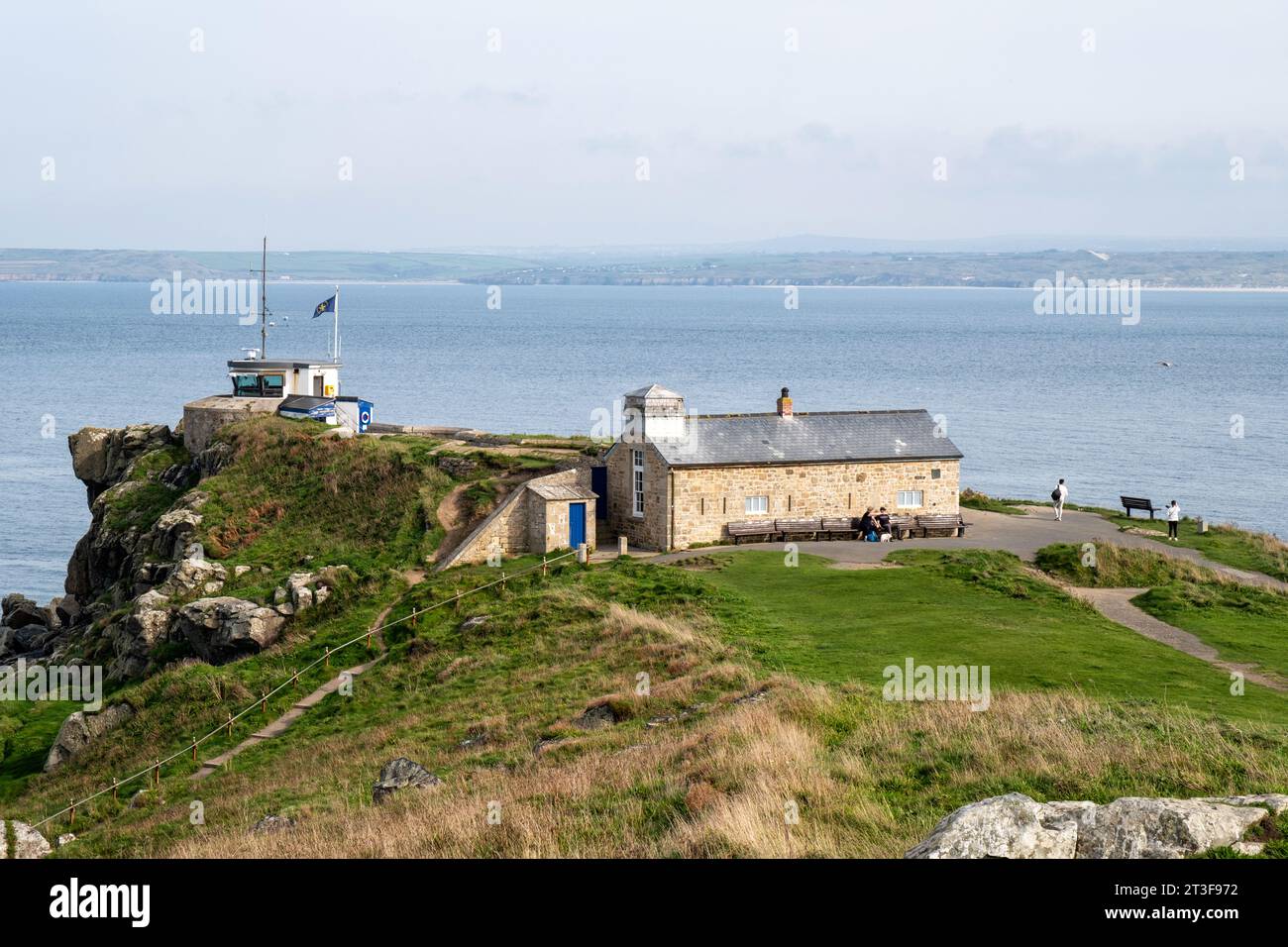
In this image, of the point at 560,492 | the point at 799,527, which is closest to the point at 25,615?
the point at 560,492

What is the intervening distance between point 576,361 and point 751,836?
147621 mm

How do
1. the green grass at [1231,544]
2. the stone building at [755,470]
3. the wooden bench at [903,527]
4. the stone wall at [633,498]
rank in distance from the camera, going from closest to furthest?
the green grass at [1231,544], the stone wall at [633,498], the stone building at [755,470], the wooden bench at [903,527]

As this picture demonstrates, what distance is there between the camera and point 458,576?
39781 millimetres

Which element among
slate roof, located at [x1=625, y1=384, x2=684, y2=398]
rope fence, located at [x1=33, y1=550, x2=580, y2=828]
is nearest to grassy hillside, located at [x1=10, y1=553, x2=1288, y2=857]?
rope fence, located at [x1=33, y1=550, x2=580, y2=828]

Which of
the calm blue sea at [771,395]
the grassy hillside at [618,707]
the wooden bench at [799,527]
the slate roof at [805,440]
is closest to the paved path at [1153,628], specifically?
the grassy hillside at [618,707]

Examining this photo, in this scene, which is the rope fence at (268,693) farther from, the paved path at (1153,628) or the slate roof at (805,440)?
the paved path at (1153,628)

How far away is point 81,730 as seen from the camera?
115ft

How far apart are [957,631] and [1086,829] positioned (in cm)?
1737

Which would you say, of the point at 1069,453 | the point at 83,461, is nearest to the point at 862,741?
the point at 83,461

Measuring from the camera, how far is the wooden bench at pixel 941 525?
43125 millimetres

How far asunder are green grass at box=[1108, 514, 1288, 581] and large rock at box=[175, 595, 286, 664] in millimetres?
26978

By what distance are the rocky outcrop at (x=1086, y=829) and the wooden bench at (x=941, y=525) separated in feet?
95.4

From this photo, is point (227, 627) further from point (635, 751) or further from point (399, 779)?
point (635, 751)

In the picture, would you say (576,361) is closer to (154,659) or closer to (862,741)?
(154,659)
